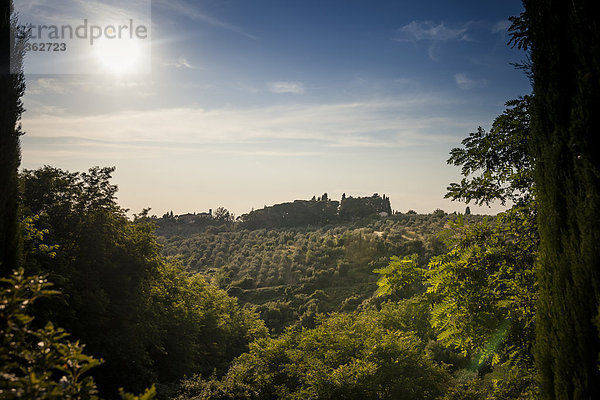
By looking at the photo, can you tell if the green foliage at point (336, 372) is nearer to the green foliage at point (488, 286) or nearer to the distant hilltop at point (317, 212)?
the green foliage at point (488, 286)

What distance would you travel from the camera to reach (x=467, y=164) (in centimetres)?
791

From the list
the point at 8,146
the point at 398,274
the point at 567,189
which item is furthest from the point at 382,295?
the point at 8,146

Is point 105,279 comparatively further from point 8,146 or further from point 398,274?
point 398,274

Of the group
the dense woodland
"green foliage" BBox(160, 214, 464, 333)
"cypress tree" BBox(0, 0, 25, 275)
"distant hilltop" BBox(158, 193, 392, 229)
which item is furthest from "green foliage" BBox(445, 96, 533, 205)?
"distant hilltop" BBox(158, 193, 392, 229)

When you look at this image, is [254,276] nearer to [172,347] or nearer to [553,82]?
[172,347]

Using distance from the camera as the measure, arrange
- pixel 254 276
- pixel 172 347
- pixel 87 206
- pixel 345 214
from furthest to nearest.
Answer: pixel 345 214, pixel 254 276, pixel 172 347, pixel 87 206

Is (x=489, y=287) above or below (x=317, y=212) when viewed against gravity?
below

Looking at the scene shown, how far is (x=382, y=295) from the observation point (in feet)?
33.2

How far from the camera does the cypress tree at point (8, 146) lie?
4.08 meters

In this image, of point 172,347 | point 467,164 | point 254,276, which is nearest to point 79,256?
point 172,347

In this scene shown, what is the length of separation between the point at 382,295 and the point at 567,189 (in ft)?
22.4

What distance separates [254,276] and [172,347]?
3948 cm

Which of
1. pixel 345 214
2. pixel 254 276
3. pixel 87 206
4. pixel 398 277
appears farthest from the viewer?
pixel 345 214

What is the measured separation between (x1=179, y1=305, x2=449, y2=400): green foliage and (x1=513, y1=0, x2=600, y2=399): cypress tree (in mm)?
9376
